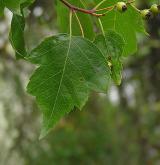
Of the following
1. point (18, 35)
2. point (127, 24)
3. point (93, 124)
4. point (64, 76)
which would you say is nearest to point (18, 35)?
point (18, 35)

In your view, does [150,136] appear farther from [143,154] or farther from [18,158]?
[18,158]

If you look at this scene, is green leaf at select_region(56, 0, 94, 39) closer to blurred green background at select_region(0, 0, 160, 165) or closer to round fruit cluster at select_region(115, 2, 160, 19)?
round fruit cluster at select_region(115, 2, 160, 19)

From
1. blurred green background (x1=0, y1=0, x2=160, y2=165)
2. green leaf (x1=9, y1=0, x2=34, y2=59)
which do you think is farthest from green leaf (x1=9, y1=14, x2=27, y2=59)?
blurred green background (x1=0, y1=0, x2=160, y2=165)

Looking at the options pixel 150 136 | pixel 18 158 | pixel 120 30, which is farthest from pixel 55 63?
pixel 150 136

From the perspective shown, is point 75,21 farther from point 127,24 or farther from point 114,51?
→ point 114,51

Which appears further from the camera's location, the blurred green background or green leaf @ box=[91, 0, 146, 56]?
the blurred green background
